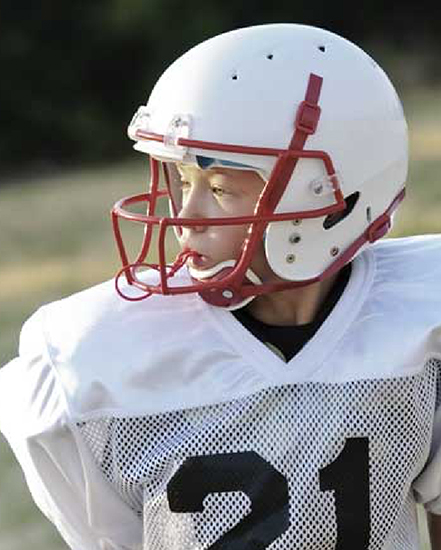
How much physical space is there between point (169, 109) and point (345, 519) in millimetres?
781

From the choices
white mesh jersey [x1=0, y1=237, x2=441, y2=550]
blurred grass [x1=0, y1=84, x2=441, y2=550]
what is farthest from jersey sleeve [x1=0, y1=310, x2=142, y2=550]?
blurred grass [x1=0, y1=84, x2=441, y2=550]

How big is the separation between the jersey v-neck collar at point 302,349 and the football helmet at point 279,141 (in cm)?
4

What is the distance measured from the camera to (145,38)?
14828 millimetres

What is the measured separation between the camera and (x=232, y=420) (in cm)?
297

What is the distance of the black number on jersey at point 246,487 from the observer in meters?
2.96

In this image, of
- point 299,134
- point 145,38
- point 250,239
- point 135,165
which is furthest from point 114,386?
point 145,38

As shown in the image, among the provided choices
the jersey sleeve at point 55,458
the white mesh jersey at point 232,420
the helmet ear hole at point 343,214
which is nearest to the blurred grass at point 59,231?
the jersey sleeve at point 55,458

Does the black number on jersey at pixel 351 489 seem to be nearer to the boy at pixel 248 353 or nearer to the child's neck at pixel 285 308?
the boy at pixel 248 353

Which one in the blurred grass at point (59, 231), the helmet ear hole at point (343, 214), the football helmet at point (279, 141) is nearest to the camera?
the football helmet at point (279, 141)

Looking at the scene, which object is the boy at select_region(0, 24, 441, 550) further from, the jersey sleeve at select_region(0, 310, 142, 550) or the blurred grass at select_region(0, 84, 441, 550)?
the blurred grass at select_region(0, 84, 441, 550)

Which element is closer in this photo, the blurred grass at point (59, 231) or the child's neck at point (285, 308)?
the child's neck at point (285, 308)

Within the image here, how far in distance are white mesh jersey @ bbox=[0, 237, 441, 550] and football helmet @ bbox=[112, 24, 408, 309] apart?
0.11m

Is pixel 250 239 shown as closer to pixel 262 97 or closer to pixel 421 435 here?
pixel 262 97

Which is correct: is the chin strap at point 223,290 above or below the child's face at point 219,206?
below
